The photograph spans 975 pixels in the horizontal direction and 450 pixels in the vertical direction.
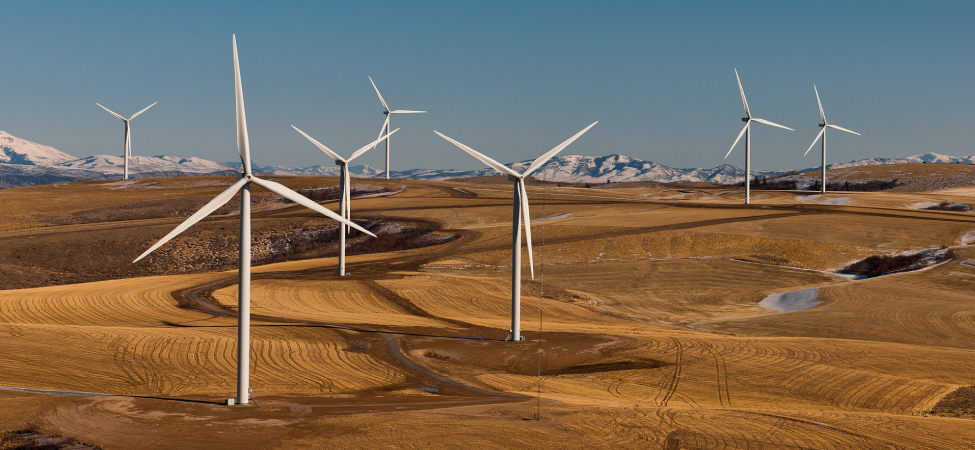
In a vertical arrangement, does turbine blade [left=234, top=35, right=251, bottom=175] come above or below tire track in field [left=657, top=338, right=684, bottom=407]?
above

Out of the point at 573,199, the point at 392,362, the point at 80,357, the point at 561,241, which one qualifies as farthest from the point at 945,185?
the point at 80,357

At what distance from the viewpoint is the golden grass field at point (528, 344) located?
64.2 feet

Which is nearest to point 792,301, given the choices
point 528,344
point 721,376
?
point 721,376

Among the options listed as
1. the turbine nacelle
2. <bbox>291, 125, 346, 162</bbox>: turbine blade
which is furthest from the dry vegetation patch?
<bbox>291, 125, 346, 162</bbox>: turbine blade

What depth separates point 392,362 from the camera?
29.2m

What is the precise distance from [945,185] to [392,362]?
509 feet

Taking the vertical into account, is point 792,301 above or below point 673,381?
above

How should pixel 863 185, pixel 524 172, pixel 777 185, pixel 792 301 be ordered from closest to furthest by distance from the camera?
pixel 524 172 < pixel 792 301 < pixel 777 185 < pixel 863 185

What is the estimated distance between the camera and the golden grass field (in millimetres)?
19578

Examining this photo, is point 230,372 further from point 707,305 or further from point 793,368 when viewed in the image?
point 707,305

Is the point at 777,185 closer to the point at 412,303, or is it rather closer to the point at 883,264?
the point at 883,264

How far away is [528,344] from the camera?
3269 cm

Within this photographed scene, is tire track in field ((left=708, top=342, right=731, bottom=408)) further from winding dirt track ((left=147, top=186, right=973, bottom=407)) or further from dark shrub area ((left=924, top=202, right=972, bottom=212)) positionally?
dark shrub area ((left=924, top=202, right=972, bottom=212))

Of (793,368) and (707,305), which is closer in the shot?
(793,368)
